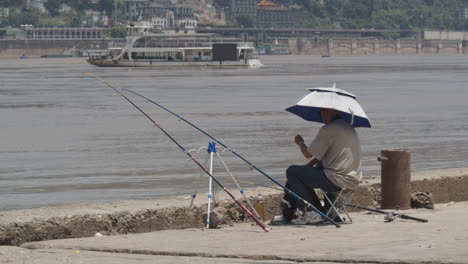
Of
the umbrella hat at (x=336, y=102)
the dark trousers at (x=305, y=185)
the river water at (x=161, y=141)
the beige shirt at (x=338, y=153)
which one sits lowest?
the river water at (x=161, y=141)

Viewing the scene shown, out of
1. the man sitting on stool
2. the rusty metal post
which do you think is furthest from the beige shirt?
the rusty metal post

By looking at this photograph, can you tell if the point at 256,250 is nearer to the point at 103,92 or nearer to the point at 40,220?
the point at 40,220

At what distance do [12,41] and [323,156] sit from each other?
591 ft

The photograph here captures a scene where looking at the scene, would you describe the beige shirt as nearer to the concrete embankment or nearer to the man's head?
the man's head

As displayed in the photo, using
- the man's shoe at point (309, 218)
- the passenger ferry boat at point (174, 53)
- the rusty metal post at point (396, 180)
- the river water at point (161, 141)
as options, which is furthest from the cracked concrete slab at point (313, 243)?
the passenger ferry boat at point (174, 53)

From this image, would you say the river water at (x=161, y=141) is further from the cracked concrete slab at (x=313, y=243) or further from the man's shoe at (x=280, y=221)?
the cracked concrete slab at (x=313, y=243)

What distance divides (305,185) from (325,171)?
0.57ft

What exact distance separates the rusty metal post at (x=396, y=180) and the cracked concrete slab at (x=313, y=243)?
49cm

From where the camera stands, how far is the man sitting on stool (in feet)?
25.7

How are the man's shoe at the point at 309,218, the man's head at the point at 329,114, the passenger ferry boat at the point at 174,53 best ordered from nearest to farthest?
the man's shoe at the point at 309,218 → the man's head at the point at 329,114 → the passenger ferry boat at the point at 174,53

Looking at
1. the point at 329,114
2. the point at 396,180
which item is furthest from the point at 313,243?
the point at 396,180

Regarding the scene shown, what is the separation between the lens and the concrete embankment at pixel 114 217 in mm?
7309

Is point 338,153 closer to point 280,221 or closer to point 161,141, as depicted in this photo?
point 280,221

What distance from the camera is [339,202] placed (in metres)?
7.98
